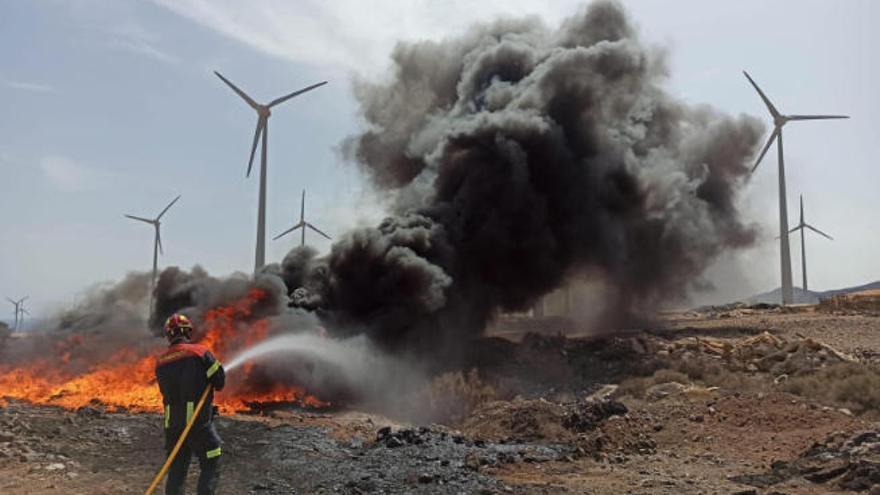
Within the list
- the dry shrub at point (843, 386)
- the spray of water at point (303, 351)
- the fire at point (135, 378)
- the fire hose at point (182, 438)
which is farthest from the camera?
the spray of water at point (303, 351)

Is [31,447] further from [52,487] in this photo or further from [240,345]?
[240,345]

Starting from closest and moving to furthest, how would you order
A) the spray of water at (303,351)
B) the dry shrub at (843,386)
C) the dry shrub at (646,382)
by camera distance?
1. the dry shrub at (843,386)
2. the spray of water at (303,351)
3. the dry shrub at (646,382)

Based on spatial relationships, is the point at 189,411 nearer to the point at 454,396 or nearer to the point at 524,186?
the point at 454,396

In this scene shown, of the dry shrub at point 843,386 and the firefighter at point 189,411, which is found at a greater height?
the firefighter at point 189,411

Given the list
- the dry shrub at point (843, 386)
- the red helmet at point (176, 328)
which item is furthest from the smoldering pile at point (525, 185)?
the red helmet at point (176, 328)

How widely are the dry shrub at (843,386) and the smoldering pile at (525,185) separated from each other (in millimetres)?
13418

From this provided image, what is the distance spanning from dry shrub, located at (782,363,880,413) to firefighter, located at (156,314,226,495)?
17.3 meters

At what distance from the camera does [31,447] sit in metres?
14.1

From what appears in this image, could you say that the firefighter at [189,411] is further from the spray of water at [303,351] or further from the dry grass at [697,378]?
the dry grass at [697,378]

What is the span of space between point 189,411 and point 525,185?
26897 millimetres

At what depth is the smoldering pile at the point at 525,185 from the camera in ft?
99.5

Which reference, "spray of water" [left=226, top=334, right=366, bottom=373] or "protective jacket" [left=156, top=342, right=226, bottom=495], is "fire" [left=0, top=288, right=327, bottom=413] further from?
"protective jacket" [left=156, top=342, right=226, bottom=495]

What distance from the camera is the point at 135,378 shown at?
2259cm

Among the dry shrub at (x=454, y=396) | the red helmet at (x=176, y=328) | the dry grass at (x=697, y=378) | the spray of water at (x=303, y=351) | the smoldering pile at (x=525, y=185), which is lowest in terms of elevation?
the dry shrub at (x=454, y=396)
